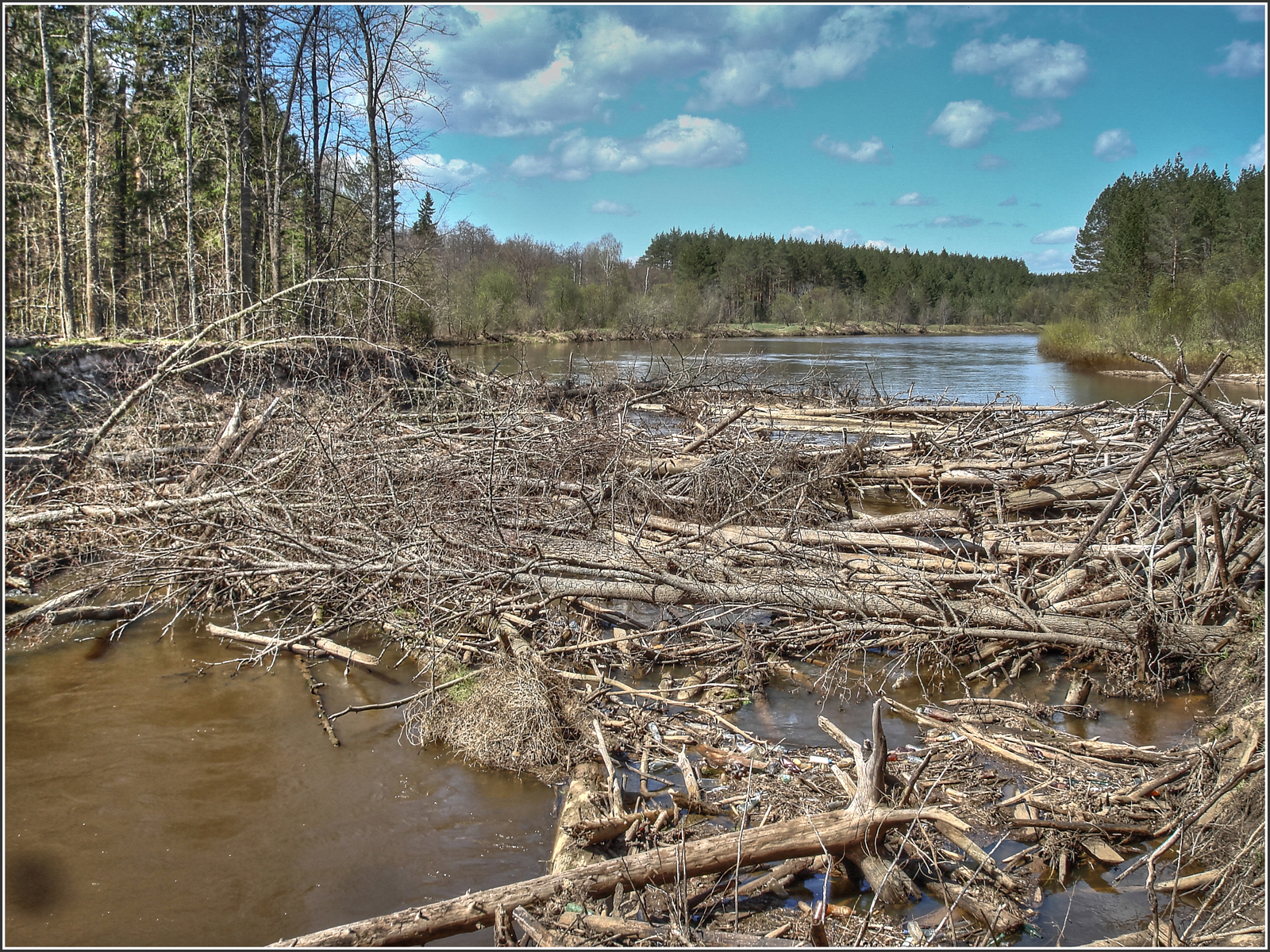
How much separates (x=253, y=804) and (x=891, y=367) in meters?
30.1

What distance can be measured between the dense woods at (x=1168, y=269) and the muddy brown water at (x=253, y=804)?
26870mm

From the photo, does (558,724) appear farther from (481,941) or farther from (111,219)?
(111,219)

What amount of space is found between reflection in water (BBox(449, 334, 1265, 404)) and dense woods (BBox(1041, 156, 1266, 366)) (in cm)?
219

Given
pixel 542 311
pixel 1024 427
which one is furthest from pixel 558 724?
pixel 542 311

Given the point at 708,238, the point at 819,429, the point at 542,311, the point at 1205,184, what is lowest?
the point at 819,429

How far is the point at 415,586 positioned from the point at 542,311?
48245mm

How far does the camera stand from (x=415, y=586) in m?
6.25

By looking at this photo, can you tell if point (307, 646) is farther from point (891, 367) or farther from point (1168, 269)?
point (1168, 269)

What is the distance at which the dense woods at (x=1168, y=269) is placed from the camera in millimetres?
28953

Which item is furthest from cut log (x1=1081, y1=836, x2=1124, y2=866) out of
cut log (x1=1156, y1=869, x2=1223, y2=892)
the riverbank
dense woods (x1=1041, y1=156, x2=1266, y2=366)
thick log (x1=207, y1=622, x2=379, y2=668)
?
dense woods (x1=1041, y1=156, x2=1266, y2=366)

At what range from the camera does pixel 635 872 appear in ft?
10.8

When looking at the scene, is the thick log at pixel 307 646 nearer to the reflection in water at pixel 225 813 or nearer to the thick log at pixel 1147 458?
the reflection in water at pixel 225 813

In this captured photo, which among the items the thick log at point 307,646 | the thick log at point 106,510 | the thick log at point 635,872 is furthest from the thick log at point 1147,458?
the thick log at point 106,510

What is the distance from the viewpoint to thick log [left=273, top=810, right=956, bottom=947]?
3.06 m
